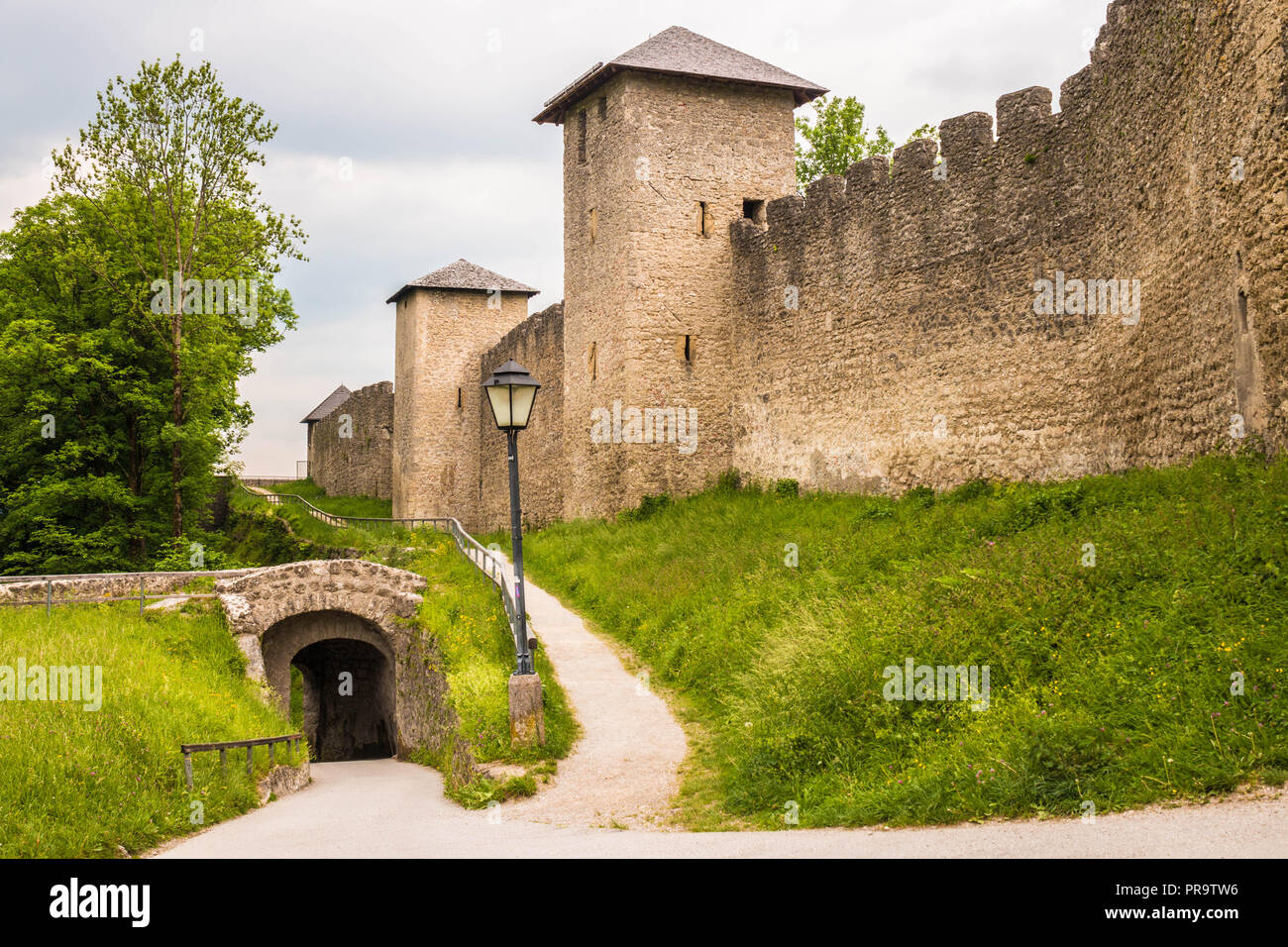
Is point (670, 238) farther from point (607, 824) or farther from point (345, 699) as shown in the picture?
point (607, 824)

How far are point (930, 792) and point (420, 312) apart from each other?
30.7 meters

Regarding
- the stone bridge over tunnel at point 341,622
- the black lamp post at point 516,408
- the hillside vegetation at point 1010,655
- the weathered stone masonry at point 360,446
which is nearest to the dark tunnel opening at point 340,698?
the stone bridge over tunnel at point 341,622

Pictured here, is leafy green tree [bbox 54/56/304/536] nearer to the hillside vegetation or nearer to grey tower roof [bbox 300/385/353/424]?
the hillside vegetation

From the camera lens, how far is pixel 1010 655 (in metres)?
9.38

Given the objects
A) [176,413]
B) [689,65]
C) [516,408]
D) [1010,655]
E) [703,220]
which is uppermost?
[689,65]

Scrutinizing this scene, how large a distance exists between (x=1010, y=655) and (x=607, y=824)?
3.75 meters

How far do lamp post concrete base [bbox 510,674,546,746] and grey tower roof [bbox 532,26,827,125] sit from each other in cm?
1532

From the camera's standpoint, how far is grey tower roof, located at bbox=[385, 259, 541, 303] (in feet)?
118

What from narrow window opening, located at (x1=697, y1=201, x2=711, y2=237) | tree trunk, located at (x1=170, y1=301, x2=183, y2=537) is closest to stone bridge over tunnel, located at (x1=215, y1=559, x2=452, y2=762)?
tree trunk, located at (x1=170, y1=301, x2=183, y2=537)

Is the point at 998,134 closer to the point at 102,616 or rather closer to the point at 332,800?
the point at 332,800

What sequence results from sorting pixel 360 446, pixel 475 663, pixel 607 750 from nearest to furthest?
pixel 607 750, pixel 475 663, pixel 360 446

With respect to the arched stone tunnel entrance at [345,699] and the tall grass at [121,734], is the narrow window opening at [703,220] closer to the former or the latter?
the arched stone tunnel entrance at [345,699]

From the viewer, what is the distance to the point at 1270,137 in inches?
374

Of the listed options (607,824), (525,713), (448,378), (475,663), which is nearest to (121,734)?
(525,713)
